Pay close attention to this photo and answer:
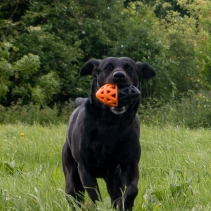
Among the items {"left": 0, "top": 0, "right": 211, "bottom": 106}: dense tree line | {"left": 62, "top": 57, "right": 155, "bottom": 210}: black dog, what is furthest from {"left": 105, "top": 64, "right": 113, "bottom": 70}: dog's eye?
{"left": 0, "top": 0, "right": 211, "bottom": 106}: dense tree line

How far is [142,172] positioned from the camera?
231 inches

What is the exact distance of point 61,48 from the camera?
1911cm

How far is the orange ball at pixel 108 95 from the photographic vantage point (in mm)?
4341

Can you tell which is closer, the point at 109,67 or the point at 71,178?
the point at 109,67

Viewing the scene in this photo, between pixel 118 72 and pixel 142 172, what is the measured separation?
1731 mm

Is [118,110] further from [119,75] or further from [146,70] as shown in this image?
[146,70]

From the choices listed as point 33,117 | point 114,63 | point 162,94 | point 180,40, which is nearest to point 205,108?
point 33,117

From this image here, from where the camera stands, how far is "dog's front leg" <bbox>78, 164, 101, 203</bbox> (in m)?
4.39

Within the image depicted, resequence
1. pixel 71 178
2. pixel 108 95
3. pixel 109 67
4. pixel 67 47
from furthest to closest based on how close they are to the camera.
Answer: pixel 67 47
pixel 71 178
pixel 109 67
pixel 108 95

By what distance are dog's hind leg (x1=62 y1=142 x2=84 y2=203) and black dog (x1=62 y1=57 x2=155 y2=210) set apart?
38 mm

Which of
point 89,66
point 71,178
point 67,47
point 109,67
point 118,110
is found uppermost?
point 109,67

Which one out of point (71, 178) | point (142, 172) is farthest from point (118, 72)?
point (142, 172)

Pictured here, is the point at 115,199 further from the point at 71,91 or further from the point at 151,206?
the point at 71,91

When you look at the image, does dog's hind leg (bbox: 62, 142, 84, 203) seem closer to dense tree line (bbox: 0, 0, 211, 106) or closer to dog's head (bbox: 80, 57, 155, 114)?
dog's head (bbox: 80, 57, 155, 114)
